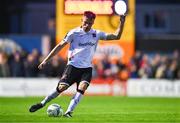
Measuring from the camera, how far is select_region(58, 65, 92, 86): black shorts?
64.9 feet

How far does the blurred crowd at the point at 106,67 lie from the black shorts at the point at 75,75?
53.9 ft

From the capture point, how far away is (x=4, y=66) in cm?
3678

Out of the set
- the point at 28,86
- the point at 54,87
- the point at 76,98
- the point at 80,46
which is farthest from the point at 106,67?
the point at 76,98

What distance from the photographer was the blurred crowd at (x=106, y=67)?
3653 centimetres

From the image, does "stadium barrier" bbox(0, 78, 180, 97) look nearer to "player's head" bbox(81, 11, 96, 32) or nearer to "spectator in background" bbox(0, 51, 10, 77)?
"spectator in background" bbox(0, 51, 10, 77)

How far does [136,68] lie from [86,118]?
57.8 feet

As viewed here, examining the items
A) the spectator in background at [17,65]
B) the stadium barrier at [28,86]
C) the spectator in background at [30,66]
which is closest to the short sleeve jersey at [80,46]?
the spectator in background at [30,66]

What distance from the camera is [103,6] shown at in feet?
117

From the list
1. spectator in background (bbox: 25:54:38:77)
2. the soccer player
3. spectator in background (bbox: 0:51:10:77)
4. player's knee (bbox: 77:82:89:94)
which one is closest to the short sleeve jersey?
the soccer player

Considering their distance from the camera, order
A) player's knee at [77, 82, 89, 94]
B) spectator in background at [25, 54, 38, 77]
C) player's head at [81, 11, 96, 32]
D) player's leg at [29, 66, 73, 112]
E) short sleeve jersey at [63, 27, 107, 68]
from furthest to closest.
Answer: spectator in background at [25, 54, 38, 77], short sleeve jersey at [63, 27, 107, 68], player's leg at [29, 66, 73, 112], player's knee at [77, 82, 89, 94], player's head at [81, 11, 96, 32]

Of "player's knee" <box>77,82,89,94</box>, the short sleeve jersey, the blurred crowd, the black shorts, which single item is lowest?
the blurred crowd

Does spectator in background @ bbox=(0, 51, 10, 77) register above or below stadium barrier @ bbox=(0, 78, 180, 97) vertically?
above

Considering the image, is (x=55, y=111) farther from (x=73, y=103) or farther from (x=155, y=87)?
(x=155, y=87)

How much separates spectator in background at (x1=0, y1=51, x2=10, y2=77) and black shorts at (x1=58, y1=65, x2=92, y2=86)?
1684 centimetres
